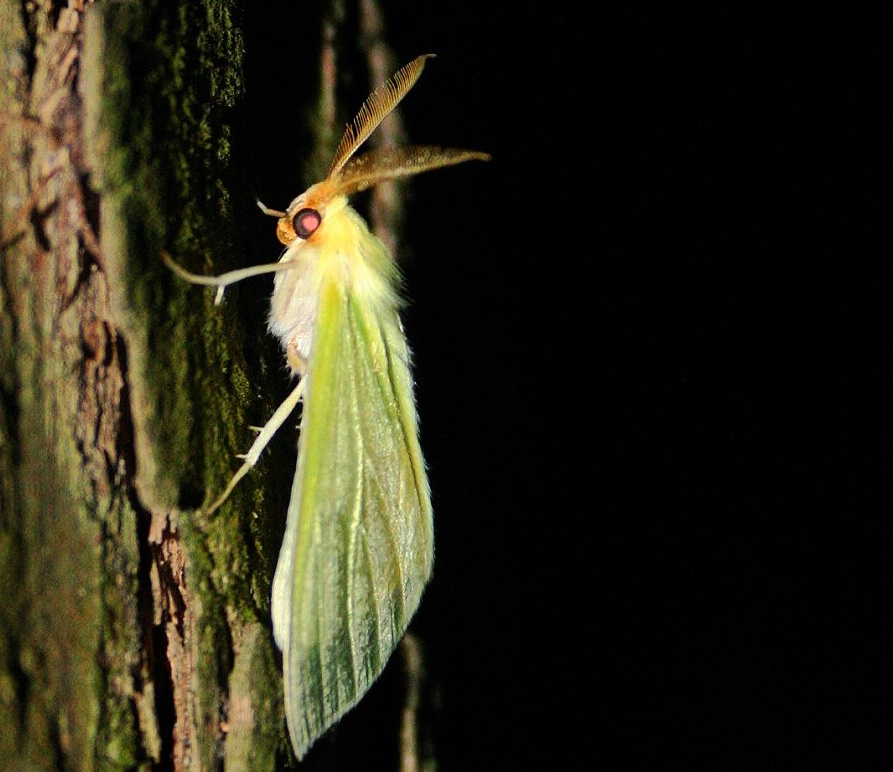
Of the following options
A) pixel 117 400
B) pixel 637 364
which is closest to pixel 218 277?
pixel 117 400

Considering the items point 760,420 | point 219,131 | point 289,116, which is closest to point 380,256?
point 289,116

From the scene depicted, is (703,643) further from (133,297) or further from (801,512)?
(133,297)

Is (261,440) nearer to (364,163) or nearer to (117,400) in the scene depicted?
(117,400)

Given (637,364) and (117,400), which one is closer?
(117,400)

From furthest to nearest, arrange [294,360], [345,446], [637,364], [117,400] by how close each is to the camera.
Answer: [637,364] → [294,360] → [345,446] → [117,400]

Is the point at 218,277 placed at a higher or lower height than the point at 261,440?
higher

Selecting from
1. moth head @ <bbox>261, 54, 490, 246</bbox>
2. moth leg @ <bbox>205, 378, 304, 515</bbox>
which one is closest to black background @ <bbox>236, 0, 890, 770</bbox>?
moth head @ <bbox>261, 54, 490, 246</bbox>

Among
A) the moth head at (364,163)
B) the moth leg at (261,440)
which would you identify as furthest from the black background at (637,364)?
the moth leg at (261,440)
